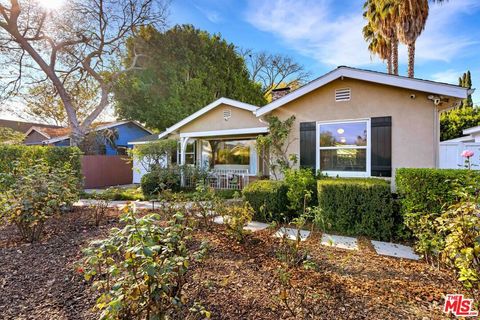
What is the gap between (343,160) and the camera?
7.32 meters

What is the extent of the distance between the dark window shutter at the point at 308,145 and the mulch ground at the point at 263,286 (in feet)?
12.1

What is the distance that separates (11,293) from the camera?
3066mm

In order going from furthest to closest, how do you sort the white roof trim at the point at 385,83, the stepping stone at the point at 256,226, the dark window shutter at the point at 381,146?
the dark window shutter at the point at 381,146 < the white roof trim at the point at 385,83 < the stepping stone at the point at 256,226

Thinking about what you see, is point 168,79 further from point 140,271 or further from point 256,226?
point 140,271

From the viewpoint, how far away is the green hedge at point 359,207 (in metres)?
5.02

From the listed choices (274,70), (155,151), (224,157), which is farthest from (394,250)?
(274,70)

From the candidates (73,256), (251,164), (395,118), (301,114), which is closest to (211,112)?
(251,164)

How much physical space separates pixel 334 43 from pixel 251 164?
7747 mm

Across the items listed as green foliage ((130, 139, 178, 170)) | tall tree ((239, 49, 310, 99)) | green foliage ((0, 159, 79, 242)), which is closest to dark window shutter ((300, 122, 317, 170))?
green foliage ((0, 159, 79, 242))

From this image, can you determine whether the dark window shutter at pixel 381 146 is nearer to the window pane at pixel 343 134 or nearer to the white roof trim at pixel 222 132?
the window pane at pixel 343 134

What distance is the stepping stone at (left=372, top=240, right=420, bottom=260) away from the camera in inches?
162

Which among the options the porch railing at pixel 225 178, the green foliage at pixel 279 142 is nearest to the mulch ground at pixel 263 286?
the green foliage at pixel 279 142

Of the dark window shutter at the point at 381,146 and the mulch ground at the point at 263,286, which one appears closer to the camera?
the mulch ground at the point at 263,286

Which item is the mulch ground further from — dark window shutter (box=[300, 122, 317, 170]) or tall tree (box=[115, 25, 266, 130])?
tall tree (box=[115, 25, 266, 130])
